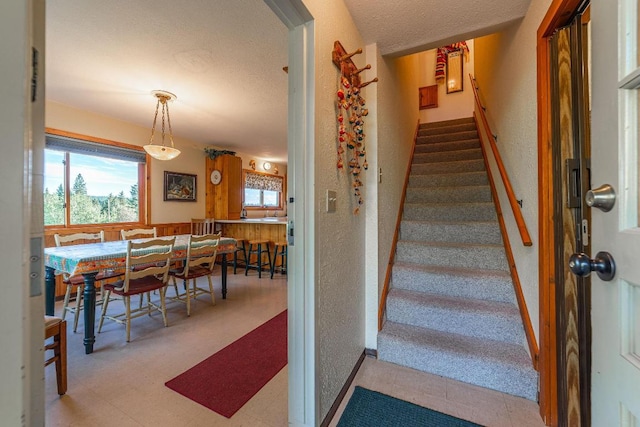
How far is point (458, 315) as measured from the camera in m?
1.81

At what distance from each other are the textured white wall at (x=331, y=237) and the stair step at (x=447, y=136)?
8.84 ft

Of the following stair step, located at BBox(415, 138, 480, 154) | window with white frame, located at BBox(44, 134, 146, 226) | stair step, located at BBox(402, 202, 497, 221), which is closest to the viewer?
stair step, located at BBox(402, 202, 497, 221)

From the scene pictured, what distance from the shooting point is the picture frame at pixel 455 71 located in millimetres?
4673

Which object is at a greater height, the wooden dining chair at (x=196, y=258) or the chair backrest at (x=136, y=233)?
the chair backrest at (x=136, y=233)

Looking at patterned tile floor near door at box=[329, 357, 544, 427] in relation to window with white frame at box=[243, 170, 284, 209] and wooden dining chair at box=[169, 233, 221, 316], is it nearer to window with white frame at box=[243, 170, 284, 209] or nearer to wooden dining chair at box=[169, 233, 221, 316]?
wooden dining chair at box=[169, 233, 221, 316]

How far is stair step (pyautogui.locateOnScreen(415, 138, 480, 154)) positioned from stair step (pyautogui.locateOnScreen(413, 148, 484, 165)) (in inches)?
4.6

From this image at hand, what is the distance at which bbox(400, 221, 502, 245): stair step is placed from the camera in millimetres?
2271

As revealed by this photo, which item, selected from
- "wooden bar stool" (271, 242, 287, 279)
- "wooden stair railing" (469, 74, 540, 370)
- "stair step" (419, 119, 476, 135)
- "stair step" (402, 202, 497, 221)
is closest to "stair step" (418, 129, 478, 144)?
"stair step" (419, 119, 476, 135)

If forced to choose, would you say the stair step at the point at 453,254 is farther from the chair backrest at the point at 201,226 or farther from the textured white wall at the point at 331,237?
the chair backrest at the point at 201,226

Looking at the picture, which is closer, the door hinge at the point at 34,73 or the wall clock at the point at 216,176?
the door hinge at the point at 34,73

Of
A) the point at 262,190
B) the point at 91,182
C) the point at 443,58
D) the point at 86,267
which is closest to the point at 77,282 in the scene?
the point at 86,267

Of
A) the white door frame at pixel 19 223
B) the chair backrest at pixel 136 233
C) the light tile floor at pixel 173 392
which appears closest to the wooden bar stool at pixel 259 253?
the chair backrest at pixel 136 233

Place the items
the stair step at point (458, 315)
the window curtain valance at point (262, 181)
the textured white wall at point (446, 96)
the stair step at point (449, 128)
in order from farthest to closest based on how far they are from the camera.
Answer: the window curtain valance at point (262, 181) → the textured white wall at point (446, 96) → the stair step at point (449, 128) → the stair step at point (458, 315)

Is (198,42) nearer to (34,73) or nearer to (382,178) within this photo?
(382,178)
